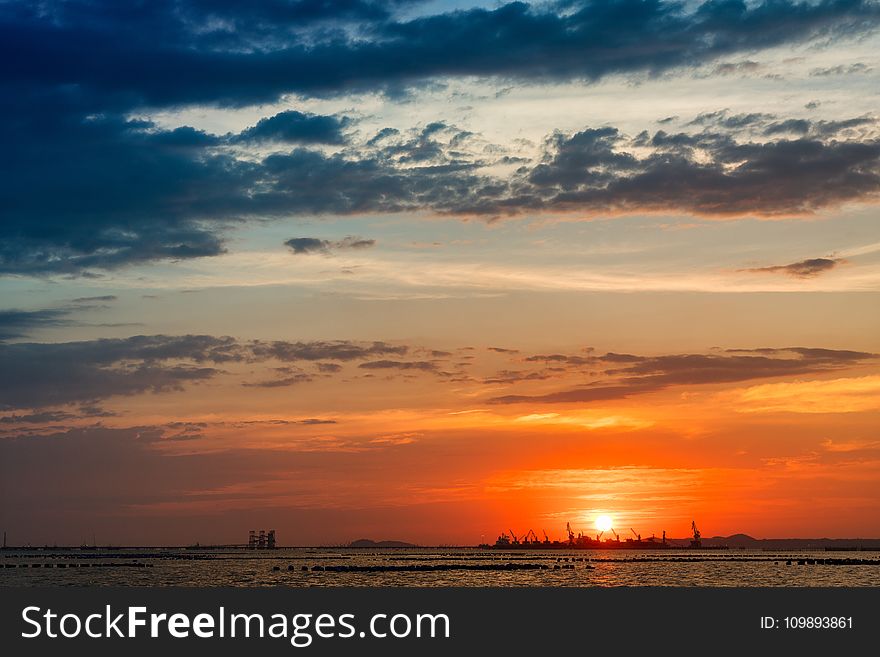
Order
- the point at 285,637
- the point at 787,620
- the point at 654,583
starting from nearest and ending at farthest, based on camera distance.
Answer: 1. the point at 285,637
2. the point at 787,620
3. the point at 654,583

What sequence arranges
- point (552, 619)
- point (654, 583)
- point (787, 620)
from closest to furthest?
1. point (787, 620)
2. point (552, 619)
3. point (654, 583)

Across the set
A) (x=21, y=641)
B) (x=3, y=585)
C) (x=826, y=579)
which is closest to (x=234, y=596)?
(x=21, y=641)

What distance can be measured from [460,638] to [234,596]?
732 inches

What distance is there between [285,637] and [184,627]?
18.2 feet

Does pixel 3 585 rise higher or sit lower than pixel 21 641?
higher

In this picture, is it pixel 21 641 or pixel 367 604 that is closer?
pixel 21 641

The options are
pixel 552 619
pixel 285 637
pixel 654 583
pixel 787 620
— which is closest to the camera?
pixel 285 637

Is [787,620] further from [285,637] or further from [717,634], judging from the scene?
[285,637]

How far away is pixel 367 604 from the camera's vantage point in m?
62.6

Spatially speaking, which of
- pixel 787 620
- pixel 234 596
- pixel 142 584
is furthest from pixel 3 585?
pixel 787 620

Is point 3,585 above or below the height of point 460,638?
above

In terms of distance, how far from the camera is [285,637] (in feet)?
183

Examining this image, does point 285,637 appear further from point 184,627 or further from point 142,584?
Result: point 142,584

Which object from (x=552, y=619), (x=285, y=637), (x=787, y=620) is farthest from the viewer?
(x=552, y=619)
